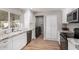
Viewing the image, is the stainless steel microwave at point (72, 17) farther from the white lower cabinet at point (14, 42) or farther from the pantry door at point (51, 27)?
the white lower cabinet at point (14, 42)

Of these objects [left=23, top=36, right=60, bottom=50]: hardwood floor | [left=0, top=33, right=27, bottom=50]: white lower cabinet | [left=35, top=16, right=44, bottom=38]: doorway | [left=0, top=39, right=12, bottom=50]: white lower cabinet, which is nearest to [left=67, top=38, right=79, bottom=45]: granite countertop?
[left=23, top=36, right=60, bottom=50]: hardwood floor

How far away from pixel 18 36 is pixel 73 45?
2.88ft

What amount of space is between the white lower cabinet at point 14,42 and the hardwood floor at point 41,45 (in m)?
0.12

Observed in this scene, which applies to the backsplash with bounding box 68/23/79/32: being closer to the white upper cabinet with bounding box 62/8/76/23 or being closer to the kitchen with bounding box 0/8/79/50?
the kitchen with bounding box 0/8/79/50

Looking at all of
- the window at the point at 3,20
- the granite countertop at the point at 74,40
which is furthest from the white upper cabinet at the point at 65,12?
the window at the point at 3,20

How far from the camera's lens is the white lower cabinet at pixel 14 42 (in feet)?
5.43

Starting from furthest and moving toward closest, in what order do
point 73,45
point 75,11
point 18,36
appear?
point 18,36
point 75,11
point 73,45

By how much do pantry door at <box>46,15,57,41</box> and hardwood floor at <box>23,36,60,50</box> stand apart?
9cm

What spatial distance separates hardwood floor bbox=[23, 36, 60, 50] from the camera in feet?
5.63

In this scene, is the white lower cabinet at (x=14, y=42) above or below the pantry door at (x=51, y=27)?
below

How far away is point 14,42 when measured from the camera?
173 cm
